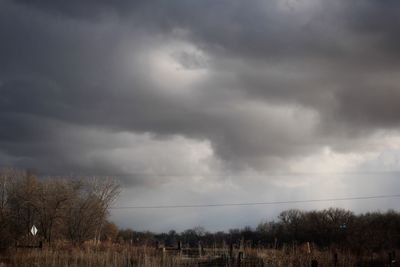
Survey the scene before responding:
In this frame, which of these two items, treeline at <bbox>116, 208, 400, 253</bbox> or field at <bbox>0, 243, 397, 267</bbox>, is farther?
treeline at <bbox>116, 208, 400, 253</bbox>

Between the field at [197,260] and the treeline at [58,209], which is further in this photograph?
the treeline at [58,209]

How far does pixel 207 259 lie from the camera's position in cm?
2995

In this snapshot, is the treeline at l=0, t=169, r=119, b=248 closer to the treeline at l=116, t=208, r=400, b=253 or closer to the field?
the treeline at l=116, t=208, r=400, b=253

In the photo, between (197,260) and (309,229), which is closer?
(197,260)

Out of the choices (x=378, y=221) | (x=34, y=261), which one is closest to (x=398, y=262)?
(x=34, y=261)

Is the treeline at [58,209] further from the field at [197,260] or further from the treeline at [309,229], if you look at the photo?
the field at [197,260]

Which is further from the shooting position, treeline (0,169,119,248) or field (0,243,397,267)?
treeline (0,169,119,248)

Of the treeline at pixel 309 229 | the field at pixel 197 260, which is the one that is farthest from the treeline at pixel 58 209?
the field at pixel 197 260

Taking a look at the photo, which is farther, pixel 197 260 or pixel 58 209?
pixel 58 209

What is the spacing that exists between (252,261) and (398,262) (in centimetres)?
953

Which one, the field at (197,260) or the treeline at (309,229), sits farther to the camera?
the treeline at (309,229)

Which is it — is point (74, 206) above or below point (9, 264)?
above

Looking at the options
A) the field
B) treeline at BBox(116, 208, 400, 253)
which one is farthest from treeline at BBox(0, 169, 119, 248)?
the field

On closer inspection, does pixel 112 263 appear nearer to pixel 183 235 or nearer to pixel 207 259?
pixel 207 259
